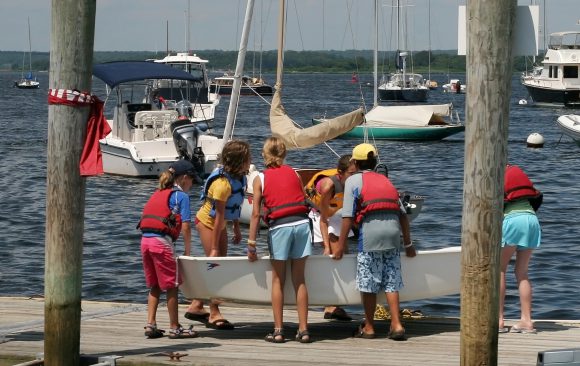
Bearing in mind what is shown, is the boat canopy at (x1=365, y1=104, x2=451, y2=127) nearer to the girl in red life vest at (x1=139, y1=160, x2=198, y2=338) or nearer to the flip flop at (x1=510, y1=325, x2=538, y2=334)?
the flip flop at (x1=510, y1=325, x2=538, y2=334)

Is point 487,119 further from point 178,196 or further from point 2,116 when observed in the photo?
point 2,116

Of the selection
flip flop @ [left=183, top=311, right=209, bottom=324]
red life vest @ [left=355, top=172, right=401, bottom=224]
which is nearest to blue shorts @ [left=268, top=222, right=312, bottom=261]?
red life vest @ [left=355, top=172, right=401, bottom=224]

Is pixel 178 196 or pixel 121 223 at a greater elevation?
pixel 178 196

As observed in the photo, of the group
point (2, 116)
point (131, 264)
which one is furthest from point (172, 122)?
point (2, 116)

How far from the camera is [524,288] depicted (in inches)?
391

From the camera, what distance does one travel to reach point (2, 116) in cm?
7131

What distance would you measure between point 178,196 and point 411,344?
213cm

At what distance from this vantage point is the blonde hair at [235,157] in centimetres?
954

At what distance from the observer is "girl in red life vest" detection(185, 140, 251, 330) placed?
9.56m

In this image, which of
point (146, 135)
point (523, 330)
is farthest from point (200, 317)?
point (146, 135)

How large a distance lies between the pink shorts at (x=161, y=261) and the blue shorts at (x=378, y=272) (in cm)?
144

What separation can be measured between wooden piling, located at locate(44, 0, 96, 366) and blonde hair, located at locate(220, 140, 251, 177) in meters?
1.81

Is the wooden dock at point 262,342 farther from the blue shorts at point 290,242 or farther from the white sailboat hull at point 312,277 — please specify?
the blue shorts at point 290,242

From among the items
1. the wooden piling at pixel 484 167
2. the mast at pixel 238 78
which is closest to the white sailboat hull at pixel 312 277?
the wooden piling at pixel 484 167
